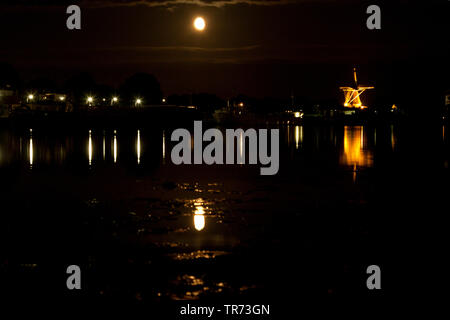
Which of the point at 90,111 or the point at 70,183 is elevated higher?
the point at 90,111

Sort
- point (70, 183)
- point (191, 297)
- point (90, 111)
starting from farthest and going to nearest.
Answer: point (90, 111), point (70, 183), point (191, 297)

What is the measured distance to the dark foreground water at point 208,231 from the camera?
12328 mm

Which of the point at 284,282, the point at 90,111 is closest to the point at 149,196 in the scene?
the point at 284,282

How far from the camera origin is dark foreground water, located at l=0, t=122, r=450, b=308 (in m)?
12.3

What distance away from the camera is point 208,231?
17.2 metres

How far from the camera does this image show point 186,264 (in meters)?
13.7

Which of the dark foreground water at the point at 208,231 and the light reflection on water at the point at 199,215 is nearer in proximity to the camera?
the dark foreground water at the point at 208,231

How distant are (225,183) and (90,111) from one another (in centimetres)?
10090

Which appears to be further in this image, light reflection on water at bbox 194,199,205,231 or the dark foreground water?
light reflection on water at bbox 194,199,205,231

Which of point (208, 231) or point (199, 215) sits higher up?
point (199, 215)

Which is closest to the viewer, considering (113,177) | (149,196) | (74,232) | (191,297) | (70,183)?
(191,297)

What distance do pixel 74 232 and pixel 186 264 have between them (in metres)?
4.62
